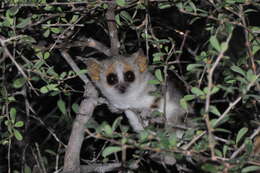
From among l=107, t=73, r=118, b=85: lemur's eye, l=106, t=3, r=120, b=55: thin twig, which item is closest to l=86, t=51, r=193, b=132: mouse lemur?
l=107, t=73, r=118, b=85: lemur's eye

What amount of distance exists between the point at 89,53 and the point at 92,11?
1.51 metres

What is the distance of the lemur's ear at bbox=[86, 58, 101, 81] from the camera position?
4902mm

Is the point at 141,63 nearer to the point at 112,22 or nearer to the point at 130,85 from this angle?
the point at 130,85

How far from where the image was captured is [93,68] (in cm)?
491

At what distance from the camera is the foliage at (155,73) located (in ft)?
8.33

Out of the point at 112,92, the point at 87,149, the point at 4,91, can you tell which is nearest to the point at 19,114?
the point at 87,149

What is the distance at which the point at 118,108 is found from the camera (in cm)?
477

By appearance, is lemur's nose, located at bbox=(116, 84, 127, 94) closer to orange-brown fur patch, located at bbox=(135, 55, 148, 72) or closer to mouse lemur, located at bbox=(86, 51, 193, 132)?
mouse lemur, located at bbox=(86, 51, 193, 132)

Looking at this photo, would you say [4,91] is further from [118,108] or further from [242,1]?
[242,1]

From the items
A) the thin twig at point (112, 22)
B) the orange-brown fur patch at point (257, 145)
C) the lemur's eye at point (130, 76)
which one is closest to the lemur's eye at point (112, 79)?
the lemur's eye at point (130, 76)

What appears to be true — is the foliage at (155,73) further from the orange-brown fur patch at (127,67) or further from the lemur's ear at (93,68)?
the lemur's ear at (93,68)

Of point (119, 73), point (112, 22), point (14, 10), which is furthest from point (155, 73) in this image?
point (119, 73)

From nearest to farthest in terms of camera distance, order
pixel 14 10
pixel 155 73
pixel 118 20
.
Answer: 1. pixel 14 10
2. pixel 155 73
3. pixel 118 20

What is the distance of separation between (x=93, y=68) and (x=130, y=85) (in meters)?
0.45
